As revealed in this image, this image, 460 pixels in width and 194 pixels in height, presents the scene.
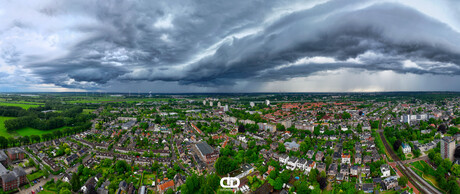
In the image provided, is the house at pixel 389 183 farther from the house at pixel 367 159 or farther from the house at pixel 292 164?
the house at pixel 292 164

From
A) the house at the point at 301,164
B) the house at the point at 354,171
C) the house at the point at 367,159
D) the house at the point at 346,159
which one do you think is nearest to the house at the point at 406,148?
the house at the point at 367,159

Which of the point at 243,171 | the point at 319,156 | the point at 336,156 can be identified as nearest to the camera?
the point at 243,171

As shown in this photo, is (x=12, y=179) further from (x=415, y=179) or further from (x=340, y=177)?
(x=415, y=179)

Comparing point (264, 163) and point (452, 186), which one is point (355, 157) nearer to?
point (452, 186)

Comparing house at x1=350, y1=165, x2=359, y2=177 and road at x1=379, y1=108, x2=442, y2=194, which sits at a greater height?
house at x1=350, y1=165, x2=359, y2=177

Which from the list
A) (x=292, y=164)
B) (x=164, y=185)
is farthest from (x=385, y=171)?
(x=164, y=185)

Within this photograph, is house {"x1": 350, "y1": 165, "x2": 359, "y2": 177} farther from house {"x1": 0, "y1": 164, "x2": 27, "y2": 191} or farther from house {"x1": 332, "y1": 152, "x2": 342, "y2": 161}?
house {"x1": 0, "y1": 164, "x2": 27, "y2": 191}

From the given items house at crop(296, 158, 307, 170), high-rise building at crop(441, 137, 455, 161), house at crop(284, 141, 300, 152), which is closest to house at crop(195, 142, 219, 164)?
house at crop(296, 158, 307, 170)

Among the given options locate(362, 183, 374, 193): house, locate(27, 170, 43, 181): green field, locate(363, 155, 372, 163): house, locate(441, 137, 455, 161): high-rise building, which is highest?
locate(441, 137, 455, 161): high-rise building
